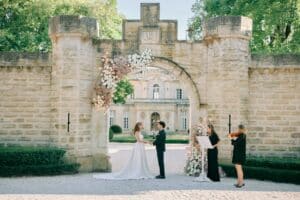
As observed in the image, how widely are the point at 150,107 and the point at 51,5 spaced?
33471 millimetres

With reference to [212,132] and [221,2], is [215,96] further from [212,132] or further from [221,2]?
[221,2]

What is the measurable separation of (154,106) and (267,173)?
43.0 meters

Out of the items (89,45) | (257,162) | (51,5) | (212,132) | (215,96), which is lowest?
(257,162)

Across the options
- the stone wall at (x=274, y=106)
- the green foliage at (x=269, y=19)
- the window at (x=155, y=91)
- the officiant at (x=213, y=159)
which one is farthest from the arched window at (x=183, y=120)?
the officiant at (x=213, y=159)

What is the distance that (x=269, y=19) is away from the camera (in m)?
21.7

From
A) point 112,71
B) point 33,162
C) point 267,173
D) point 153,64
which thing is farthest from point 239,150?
point 33,162

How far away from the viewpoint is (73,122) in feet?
48.7

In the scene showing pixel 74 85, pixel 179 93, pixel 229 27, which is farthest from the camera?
pixel 179 93

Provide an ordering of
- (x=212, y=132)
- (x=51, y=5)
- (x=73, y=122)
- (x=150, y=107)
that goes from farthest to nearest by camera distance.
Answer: (x=150, y=107) → (x=51, y=5) → (x=73, y=122) → (x=212, y=132)

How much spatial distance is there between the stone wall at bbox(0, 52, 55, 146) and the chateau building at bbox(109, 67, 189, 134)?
128 feet

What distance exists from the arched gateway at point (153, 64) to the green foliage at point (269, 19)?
6460mm

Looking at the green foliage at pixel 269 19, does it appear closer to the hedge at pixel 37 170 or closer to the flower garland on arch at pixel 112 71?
the flower garland on arch at pixel 112 71

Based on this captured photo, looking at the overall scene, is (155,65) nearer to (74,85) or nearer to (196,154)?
(74,85)

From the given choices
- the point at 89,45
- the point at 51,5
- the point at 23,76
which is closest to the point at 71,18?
the point at 89,45
